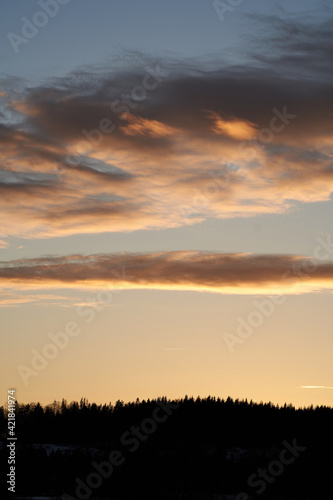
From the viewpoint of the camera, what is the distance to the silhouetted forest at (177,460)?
13588cm

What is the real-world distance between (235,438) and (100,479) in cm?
6107

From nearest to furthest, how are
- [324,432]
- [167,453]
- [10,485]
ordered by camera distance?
[10,485]
[167,453]
[324,432]

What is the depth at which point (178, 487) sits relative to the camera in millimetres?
139500

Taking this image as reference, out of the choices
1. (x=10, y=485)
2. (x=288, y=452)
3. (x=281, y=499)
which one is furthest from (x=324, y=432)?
(x=10, y=485)

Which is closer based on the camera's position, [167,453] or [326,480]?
[326,480]

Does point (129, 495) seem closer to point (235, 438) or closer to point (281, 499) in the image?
point (281, 499)

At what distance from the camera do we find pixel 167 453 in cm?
16738

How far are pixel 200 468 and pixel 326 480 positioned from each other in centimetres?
2360

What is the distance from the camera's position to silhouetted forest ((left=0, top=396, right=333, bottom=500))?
136 metres

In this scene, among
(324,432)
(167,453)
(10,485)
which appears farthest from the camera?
(324,432)

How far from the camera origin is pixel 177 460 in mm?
158125

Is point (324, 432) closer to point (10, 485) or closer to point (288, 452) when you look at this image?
point (288, 452)

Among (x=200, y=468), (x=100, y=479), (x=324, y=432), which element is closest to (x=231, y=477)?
(x=200, y=468)

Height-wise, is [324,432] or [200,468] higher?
[324,432]
